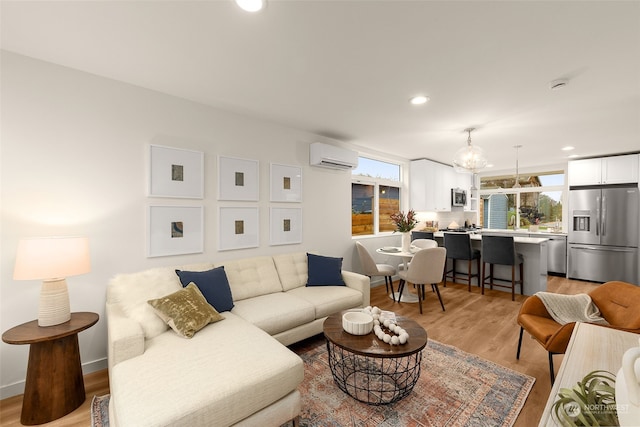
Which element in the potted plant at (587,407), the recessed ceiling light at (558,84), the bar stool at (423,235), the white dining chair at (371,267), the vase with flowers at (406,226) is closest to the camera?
the potted plant at (587,407)

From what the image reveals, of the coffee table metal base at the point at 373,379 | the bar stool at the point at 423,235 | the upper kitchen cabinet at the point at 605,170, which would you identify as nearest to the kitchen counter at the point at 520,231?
the upper kitchen cabinet at the point at 605,170

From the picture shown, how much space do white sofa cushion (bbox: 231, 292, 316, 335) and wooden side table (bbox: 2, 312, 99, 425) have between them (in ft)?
3.72

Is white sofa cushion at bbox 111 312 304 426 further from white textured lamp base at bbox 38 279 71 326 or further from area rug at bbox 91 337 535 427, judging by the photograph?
white textured lamp base at bbox 38 279 71 326

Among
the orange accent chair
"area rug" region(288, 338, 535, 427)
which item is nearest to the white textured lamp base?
"area rug" region(288, 338, 535, 427)

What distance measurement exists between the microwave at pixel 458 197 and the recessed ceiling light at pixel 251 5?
601 centimetres

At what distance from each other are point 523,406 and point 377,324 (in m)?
1.12

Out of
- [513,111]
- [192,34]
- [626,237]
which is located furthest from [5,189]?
[626,237]

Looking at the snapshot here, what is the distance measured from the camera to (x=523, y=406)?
1.90 m

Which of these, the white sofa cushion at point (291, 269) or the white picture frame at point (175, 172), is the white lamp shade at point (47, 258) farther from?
the white sofa cushion at point (291, 269)

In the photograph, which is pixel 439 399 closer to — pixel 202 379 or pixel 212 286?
pixel 202 379

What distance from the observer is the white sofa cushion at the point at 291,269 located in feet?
10.5

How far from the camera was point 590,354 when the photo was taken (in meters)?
1.33

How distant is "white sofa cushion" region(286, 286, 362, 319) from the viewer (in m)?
2.80

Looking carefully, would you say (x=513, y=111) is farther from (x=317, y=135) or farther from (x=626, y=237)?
(x=626, y=237)
